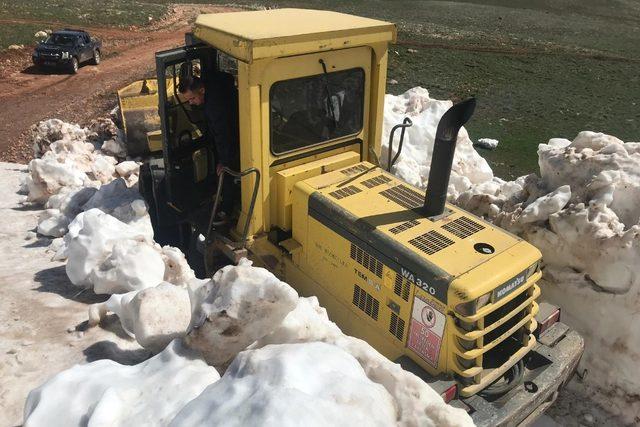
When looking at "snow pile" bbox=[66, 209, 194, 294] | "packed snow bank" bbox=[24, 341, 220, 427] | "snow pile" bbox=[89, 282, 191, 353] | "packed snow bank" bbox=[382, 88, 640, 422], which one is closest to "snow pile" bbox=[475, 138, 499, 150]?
"packed snow bank" bbox=[382, 88, 640, 422]

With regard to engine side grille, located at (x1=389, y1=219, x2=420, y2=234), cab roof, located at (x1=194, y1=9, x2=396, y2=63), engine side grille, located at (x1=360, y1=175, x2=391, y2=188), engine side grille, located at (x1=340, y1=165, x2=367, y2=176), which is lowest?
engine side grille, located at (x1=389, y1=219, x2=420, y2=234)

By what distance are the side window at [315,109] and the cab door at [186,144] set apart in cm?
101

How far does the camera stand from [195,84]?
18.9 ft

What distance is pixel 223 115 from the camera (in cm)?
548

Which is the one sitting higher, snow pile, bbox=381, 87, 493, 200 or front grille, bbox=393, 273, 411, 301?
front grille, bbox=393, 273, 411, 301

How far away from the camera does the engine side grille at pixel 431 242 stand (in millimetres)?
4395

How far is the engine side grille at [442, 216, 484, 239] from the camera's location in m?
4.65

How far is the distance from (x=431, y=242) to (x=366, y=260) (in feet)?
1.76

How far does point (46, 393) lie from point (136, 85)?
772 cm

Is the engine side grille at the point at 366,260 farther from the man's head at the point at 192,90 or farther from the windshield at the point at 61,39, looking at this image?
the windshield at the point at 61,39

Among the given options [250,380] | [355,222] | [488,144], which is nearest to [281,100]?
[355,222]

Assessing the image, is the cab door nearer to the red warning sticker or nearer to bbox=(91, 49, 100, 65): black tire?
the red warning sticker

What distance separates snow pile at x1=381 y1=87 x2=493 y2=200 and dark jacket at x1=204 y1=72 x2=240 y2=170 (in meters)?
2.65

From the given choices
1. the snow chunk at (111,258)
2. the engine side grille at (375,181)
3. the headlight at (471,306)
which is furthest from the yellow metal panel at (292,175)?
the headlight at (471,306)
